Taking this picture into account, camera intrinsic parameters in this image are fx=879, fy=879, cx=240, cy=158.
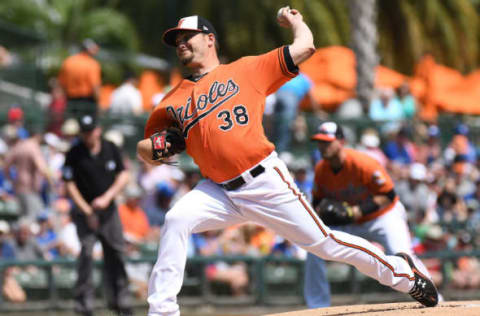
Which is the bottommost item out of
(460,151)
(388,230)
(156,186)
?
(460,151)

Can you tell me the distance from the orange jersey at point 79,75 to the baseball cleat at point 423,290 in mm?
8692

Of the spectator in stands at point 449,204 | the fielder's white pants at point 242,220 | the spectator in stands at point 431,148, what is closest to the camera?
the fielder's white pants at point 242,220

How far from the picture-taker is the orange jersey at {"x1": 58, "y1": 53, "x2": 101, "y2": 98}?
14.0 metres

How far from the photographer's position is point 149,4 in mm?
23844

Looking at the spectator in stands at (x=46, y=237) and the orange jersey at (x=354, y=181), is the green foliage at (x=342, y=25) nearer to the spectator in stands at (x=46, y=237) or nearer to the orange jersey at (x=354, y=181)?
the spectator in stands at (x=46, y=237)

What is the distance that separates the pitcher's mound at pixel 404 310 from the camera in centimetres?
595

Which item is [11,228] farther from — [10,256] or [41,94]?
[41,94]

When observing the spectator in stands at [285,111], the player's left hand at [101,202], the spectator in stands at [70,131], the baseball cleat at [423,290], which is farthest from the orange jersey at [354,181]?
the spectator in stands at [70,131]

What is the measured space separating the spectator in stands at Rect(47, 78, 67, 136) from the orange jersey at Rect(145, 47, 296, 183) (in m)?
8.82

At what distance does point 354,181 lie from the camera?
812 cm

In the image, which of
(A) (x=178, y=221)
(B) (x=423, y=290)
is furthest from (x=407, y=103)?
(A) (x=178, y=221)

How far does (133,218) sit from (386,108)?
213 inches

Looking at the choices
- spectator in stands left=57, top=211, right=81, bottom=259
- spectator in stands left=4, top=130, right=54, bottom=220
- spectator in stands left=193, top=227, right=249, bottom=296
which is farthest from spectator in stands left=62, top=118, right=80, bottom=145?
spectator in stands left=193, top=227, right=249, bottom=296

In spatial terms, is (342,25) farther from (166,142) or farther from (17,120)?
(166,142)
